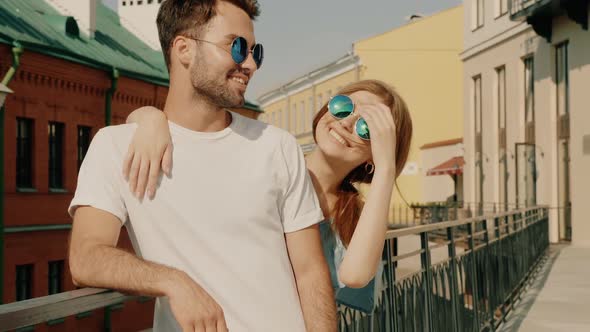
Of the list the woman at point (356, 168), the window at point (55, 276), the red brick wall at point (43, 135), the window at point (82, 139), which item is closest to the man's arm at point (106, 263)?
the woman at point (356, 168)

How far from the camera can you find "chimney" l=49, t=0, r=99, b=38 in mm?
30828

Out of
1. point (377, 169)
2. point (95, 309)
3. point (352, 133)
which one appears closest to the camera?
point (95, 309)

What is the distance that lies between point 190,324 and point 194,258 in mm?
220

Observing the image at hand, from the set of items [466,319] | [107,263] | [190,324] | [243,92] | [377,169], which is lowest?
[466,319]

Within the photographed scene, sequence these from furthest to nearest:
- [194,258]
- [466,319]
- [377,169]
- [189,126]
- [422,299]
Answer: [466,319] → [422,299] → [377,169] → [189,126] → [194,258]

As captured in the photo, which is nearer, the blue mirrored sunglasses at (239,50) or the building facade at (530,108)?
the blue mirrored sunglasses at (239,50)

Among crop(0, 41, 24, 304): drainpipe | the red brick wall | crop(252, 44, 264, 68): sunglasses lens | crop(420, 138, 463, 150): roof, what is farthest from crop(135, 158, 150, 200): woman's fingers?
crop(420, 138, 463, 150): roof

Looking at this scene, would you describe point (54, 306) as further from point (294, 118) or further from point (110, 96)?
point (294, 118)

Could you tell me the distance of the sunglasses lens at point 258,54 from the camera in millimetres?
2692

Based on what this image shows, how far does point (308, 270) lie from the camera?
8.65 feet

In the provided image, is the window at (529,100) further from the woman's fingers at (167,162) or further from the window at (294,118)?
the window at (294,118)

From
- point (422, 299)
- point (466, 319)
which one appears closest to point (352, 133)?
point (422, 299)

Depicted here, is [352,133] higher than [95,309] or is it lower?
higher

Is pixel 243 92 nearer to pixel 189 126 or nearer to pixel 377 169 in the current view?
pixel 189 126
